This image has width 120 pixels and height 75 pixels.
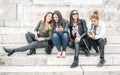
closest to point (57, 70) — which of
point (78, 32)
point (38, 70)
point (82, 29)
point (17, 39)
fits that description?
point (38, 70)

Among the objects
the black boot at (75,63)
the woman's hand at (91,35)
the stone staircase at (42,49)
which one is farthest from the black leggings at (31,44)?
the woman's hand at (91,35)

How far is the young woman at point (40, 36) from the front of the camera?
6.75m

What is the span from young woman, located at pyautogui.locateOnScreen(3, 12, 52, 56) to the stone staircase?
0.54 feet

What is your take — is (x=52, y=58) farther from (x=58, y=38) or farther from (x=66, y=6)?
(x=66, y=6)

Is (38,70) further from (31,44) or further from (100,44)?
(100,44)

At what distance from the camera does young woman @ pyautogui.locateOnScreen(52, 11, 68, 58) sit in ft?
21.8

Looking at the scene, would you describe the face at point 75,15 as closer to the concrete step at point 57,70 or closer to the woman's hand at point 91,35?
the woman's hand at point 91,35

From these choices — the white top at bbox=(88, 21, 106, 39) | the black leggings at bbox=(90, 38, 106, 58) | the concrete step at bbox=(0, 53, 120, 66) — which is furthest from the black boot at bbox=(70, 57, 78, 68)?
the white top at bbox=(88, 21, 106, 39)

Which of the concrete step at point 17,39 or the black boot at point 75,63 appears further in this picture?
the concrete step at point 17,39

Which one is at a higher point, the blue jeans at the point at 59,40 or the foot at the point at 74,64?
the blue jeans at the point at 59,40

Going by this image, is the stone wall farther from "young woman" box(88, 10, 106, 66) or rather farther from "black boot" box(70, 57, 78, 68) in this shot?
"black boot" box(70, 57, 78, 68)

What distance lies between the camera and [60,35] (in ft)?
22.1

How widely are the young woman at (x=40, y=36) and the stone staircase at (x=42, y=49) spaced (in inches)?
6.5

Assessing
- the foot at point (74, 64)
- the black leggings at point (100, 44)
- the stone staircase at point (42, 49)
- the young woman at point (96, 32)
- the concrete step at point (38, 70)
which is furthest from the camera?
the young woman at point (96, 32)
